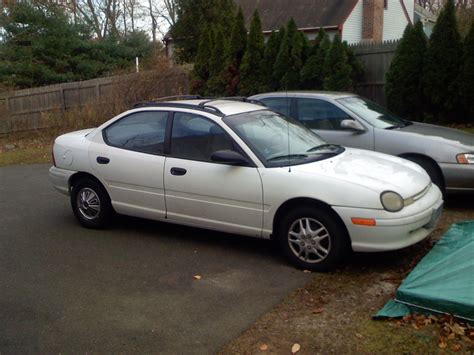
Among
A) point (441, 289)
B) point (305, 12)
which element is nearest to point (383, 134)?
point (441, 289)

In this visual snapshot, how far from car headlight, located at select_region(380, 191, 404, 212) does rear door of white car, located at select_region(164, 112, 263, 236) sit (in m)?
1.18

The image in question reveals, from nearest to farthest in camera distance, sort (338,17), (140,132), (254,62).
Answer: (140,132) → (254,62) → (338,17)

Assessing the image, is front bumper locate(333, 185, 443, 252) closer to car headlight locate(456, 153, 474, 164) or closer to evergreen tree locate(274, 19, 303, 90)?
car headlight locate(456, 153, 474, 164)

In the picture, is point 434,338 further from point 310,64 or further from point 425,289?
point 310,64

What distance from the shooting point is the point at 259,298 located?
4535 millimetres

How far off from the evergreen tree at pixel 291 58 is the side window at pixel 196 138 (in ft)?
27.3

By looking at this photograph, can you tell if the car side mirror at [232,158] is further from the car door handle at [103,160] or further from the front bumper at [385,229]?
the car door handle at [103,160]

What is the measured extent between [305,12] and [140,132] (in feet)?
81.6

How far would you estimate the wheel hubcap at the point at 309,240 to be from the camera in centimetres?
497

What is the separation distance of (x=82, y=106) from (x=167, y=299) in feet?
50.6

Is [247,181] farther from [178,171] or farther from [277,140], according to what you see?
[178,171]

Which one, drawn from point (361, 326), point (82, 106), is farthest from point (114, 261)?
point (82, 106)

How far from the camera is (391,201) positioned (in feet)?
15.7

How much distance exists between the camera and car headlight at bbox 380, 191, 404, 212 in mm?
4766
